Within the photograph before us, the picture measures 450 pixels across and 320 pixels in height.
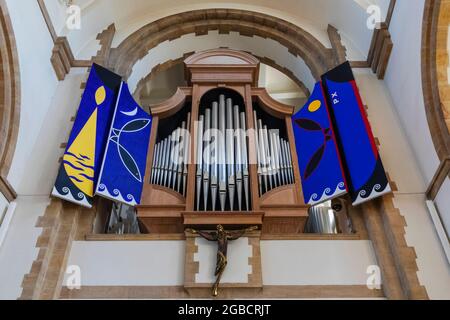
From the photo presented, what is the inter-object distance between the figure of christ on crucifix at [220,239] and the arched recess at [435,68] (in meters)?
2.28

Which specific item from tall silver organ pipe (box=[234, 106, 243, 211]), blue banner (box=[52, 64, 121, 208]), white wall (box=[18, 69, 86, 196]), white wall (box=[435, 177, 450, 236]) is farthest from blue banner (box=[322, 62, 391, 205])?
white wall (box=[18, 69, 86, 196])

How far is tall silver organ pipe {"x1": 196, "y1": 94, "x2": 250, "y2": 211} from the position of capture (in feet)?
16.9

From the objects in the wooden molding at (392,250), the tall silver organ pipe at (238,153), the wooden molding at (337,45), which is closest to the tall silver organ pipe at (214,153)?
the tall silver organ pipe at (238,153)

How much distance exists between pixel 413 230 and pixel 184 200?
252cm

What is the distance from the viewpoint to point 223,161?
552 centimetres

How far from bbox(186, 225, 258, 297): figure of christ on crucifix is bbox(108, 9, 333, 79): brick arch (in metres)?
3.25

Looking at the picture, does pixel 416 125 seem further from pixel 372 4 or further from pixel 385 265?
pixel 372 4

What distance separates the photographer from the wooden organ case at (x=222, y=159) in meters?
5.00

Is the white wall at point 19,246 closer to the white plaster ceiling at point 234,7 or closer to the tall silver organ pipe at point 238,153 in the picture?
the tall silver organ pipe at point 238,153

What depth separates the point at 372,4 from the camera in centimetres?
659

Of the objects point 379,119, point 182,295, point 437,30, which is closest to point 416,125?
point 379,119

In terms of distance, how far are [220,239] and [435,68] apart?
3.05m

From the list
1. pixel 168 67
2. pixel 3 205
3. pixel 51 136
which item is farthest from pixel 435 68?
pixel 3 205

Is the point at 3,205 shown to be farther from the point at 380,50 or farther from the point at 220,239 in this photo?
the point at 380,50
